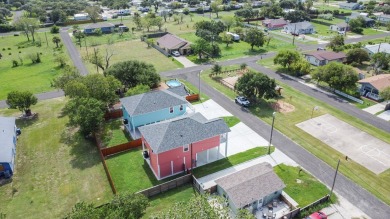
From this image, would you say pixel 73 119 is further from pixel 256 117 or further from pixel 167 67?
pixel 167 67

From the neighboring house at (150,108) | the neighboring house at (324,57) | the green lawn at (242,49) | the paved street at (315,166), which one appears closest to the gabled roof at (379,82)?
the neighboring house at (324,57)

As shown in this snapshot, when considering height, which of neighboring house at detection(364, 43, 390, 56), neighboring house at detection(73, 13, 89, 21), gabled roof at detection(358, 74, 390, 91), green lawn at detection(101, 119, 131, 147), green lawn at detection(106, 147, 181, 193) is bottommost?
green lawn at detection(106, 147, 181, 193)

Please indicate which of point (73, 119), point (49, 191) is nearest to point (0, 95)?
point (73, 119)

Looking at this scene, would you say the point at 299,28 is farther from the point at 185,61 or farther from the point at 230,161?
the point at 230,161

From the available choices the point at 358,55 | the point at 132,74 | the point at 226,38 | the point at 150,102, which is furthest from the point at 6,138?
the point at 358,55

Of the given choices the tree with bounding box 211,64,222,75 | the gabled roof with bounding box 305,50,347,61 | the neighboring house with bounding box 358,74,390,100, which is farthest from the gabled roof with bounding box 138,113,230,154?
the gabled roof with bounding box 305,50,347,61

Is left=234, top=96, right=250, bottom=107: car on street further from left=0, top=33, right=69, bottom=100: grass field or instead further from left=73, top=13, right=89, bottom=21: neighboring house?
left=73, top=13, right=89, bottom=21: neighboring house

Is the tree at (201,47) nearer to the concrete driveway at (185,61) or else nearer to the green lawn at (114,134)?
the concrete driveway at (185,61)
